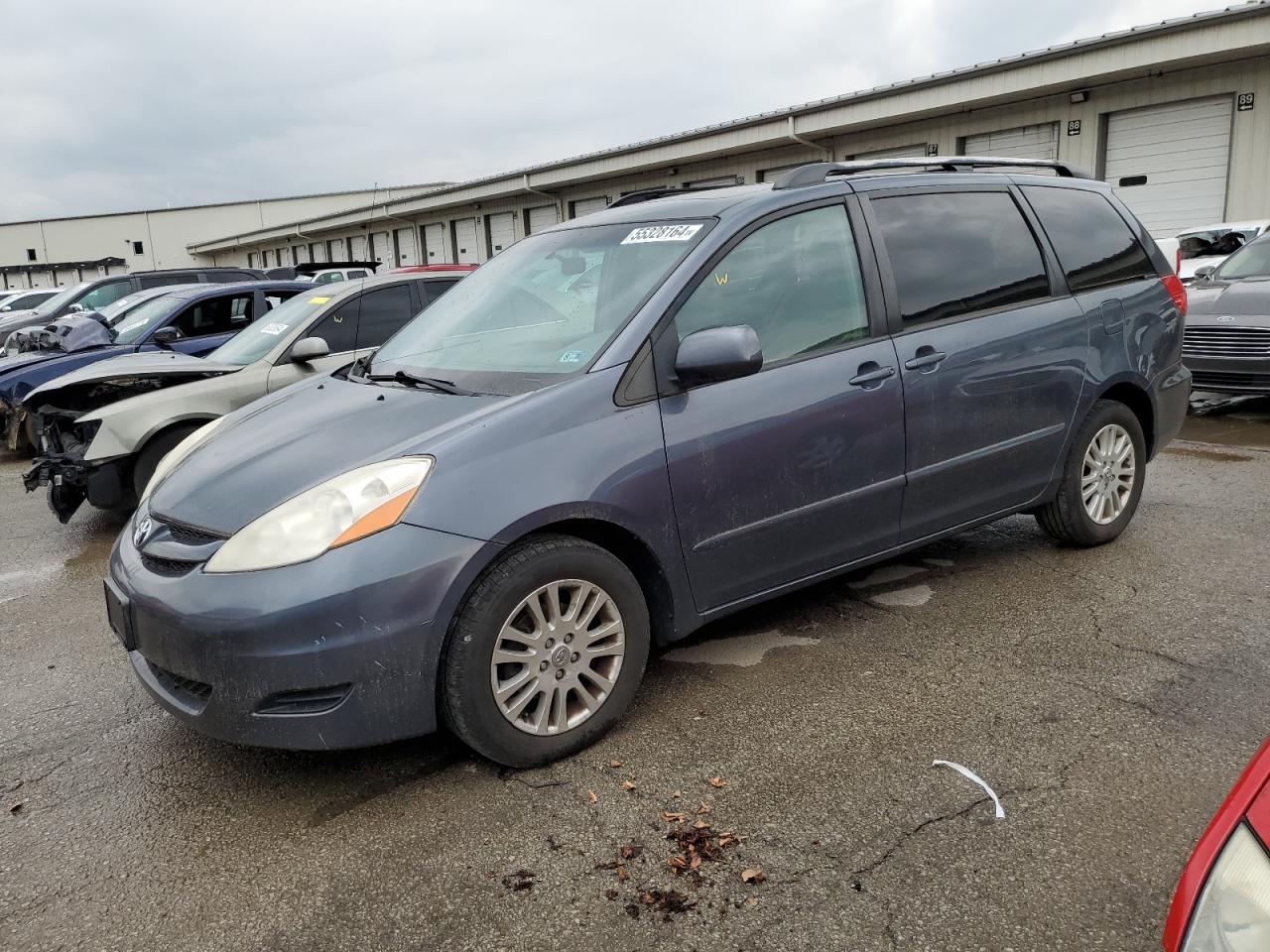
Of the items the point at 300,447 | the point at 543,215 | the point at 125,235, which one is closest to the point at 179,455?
the point at 300,447

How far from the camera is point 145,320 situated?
30.0ft

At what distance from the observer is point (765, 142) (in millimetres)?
19156

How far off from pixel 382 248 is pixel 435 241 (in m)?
5.72

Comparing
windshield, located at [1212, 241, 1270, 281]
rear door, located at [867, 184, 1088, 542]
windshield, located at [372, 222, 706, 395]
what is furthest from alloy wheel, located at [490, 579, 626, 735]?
windshield, located at [1212, 241, 1270, 281]

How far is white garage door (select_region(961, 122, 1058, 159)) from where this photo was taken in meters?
15.4

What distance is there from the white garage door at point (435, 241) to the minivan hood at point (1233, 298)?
26.8m

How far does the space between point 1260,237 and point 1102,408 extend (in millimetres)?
6604

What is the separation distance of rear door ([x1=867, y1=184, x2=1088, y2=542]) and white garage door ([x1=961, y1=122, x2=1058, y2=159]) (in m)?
12.5

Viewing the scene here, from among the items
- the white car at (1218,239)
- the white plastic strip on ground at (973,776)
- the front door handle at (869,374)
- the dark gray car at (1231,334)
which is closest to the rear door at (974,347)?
the front door handle at (869,374)

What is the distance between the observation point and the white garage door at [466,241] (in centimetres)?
3036

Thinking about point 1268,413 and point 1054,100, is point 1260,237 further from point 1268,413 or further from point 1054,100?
point 1054,100

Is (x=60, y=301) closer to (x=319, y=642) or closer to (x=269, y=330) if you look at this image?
A: (x=269, y=330)

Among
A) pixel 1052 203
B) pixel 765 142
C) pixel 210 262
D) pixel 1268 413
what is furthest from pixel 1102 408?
pixel 210 262

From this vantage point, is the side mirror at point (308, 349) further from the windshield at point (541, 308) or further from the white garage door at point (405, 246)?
the white garage door at point (405, 246)
